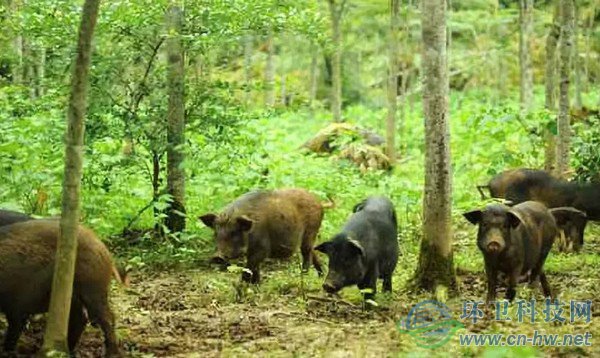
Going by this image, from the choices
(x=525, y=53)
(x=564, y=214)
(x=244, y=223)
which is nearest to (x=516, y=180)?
(x=564, y=214)

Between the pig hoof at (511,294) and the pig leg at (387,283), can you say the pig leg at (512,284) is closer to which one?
the pig hoof at (511,294)

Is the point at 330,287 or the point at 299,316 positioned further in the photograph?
the point at 330,287

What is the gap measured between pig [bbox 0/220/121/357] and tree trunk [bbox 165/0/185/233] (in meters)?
4.37

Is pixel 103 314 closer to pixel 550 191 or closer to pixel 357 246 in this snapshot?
pixel 357 246

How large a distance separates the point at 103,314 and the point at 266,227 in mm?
4165

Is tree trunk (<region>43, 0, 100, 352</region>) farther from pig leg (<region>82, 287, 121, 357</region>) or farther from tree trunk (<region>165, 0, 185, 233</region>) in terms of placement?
tree trunk (<region>165, 0, 185, 233</region>)

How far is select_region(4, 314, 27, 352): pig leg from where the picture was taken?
6.49 meters

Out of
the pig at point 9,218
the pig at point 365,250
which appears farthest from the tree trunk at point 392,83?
the pig at point 9,218

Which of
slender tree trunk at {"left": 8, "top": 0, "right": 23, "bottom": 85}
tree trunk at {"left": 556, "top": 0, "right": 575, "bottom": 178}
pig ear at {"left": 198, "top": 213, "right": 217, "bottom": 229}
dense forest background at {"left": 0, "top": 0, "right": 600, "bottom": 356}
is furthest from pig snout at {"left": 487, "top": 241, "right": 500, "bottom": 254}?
slender tree trunk at {"left": 8, "top": 0, "right": 23, "bottom": 85}

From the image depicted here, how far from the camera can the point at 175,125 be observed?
1145 centimetres

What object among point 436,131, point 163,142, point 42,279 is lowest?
point 42,279

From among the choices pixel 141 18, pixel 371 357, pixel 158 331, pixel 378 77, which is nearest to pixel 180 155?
pixel 141 18

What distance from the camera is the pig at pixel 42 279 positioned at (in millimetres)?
6387

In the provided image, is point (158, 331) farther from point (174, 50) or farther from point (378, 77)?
point (378, 77)
